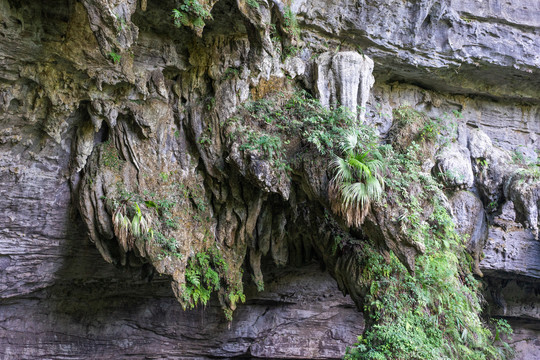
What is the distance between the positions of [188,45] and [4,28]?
8.60 feet

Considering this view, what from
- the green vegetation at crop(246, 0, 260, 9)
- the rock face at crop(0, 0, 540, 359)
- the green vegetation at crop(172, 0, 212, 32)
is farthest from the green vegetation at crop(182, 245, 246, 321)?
the green vegetation at crop(246, 0, 260, 9)

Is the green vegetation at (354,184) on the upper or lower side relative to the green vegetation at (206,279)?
upper

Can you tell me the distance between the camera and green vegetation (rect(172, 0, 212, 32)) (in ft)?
18.5

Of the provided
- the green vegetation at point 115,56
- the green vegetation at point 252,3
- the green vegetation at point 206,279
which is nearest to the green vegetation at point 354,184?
the green vegetation at point 252,3

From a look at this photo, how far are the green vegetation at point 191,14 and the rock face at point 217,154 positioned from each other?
0.16 m

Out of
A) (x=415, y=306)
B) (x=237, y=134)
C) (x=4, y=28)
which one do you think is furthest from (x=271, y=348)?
(x=4, y=28)

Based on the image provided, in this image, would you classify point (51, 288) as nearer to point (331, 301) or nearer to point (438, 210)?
point (331, 301)

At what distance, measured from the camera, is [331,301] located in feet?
34.4

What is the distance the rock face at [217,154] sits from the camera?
6281 millimetres

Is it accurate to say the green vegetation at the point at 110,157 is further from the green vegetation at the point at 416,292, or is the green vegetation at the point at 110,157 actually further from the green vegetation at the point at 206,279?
the green vegetation at the point at 416,292

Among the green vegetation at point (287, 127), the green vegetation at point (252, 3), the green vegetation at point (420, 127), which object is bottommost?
the green vegetation at point (287, 127)

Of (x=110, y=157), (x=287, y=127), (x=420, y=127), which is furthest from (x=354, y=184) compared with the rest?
(x=110, y=157)

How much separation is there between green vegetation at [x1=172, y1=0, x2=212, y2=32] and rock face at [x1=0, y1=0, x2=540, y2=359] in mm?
161

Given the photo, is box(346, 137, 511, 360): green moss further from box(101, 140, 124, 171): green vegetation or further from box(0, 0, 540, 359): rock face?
box(101, 140, 124, 171): green vegetation
